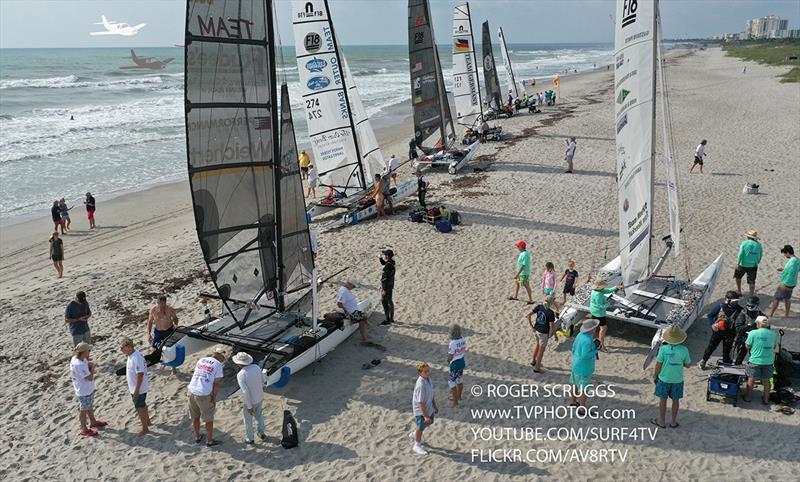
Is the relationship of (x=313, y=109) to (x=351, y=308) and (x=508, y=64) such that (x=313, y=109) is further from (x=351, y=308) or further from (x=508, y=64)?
(x=508, y=64)

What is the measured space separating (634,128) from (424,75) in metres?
12.5

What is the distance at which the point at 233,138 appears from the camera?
8.54 metres

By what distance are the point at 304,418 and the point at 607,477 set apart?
3.80 metres

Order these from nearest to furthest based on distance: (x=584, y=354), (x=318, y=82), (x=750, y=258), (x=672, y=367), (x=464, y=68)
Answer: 1. (x=672, y=367)
2. (x=584, y=354)
3. (x=750, y=258)
4. (x=318, y=82)
5. (x=464, y=68)

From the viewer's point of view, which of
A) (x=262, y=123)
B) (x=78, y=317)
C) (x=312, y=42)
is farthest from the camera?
(x=312, y=42)

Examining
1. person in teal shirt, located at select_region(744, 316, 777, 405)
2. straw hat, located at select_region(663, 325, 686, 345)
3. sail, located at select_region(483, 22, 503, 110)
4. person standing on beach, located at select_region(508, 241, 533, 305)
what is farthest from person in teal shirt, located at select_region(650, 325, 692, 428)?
sail, located at select_region(483, 22, 503, 110)

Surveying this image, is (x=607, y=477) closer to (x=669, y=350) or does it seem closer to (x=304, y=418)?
(x=669, y=350)

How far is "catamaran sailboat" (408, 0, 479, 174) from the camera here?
19.8m

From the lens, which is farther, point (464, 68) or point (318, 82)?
point (464, 68)

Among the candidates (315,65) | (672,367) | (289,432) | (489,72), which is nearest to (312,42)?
(315,65)

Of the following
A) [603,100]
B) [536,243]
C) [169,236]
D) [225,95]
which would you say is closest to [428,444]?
[225,95]

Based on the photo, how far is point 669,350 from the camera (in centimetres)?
715

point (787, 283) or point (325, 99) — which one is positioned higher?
point (325, 99)

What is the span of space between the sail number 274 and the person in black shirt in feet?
21.3
